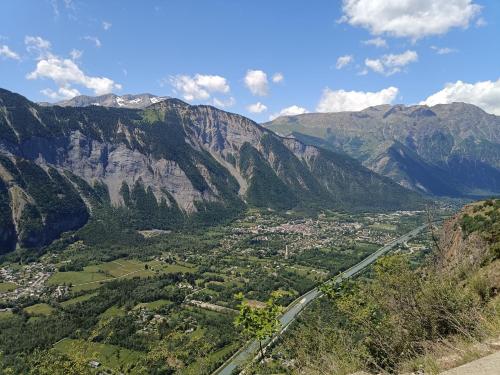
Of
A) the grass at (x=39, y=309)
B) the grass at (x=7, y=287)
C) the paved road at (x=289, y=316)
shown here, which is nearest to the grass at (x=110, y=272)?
the grass at (x=7, y=287)

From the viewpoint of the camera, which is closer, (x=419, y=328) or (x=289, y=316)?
(x=419, y=328)

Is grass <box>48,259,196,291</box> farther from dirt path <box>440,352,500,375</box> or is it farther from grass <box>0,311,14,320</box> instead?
dirt path <box>440,352,500,375</box>

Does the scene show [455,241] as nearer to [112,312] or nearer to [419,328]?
[419,328]

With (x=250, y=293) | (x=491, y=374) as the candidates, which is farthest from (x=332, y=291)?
(x=250, y=293)

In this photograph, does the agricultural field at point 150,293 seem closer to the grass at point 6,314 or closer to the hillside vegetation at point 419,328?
the grass at point 6,314

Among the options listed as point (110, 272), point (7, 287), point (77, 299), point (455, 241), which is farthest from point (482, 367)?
point (110, 272)

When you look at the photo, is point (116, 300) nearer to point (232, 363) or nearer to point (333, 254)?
point (232, 363)

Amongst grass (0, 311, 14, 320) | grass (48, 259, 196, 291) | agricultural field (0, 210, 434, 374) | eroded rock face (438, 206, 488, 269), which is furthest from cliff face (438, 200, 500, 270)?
grass (48, 259, 196, 291)

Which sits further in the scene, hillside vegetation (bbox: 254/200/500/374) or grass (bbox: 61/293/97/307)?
grass (bbox: 61/293/97/307)
